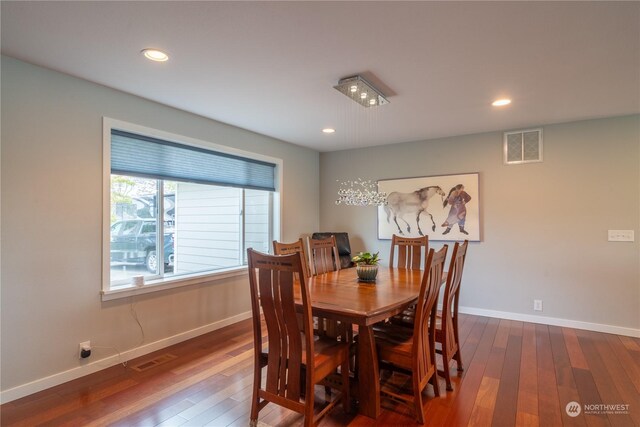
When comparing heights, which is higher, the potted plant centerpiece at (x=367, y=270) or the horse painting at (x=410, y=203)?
the horse painting at (x=410, y=203)

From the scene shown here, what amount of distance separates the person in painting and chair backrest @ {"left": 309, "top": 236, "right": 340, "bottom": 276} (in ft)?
5.98

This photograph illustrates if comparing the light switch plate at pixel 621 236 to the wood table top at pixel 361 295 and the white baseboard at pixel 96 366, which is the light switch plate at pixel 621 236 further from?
the white baseboard at pixel 96 366

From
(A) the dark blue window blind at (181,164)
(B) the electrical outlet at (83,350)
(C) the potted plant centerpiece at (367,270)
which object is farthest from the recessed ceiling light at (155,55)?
(B) the electrical outlet at (83,350)

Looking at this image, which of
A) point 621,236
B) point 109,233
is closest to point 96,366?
point 109,233

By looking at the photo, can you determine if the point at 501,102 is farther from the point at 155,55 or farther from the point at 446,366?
the point at 155,55

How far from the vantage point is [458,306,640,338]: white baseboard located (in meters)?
3.55

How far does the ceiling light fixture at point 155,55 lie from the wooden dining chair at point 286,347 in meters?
1.49

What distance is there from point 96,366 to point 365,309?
7.71 ft

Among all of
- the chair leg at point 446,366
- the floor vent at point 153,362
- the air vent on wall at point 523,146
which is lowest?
the floor vent at point 153,362

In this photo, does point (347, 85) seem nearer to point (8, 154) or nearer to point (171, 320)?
point (8, 154)

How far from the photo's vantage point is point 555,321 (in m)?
3.88

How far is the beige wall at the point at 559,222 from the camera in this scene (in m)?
3.57

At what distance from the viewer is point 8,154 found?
2.28 metres

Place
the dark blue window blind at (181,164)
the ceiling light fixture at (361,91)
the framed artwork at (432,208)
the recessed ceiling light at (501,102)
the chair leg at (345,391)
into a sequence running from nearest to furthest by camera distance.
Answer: the chair leg at (345,391) → the ceiling light fixture at (361,91) → the dark blue window blind at (181,164) → the recessed ceiling light at (501,102) → the framed artwork at (432,208)
